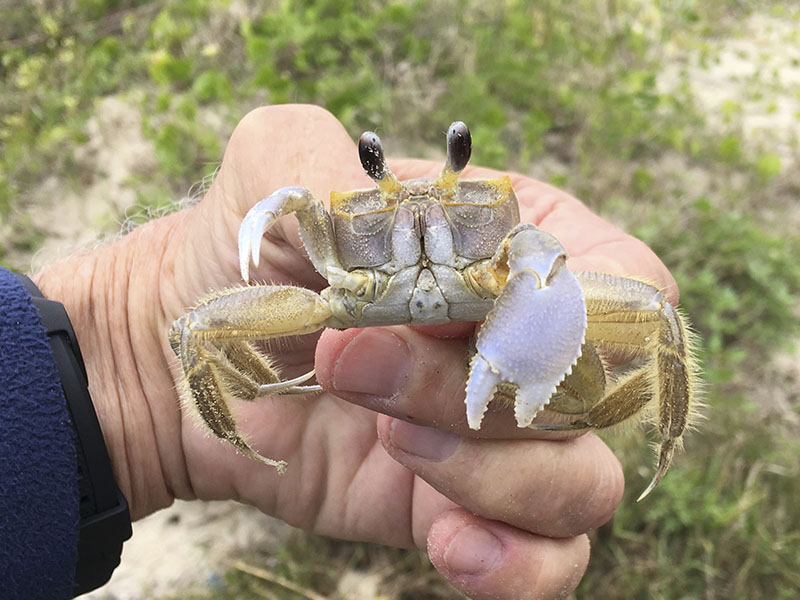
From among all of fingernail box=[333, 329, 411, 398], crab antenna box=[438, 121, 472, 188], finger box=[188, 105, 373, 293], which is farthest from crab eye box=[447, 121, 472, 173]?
fingernail box=[333, 329, 411, 398]

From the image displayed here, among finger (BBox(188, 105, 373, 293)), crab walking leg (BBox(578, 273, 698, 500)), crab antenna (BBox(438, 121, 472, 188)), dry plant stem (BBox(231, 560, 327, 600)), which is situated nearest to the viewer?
crab walking leg (BBox(578, 273, 698, 500))

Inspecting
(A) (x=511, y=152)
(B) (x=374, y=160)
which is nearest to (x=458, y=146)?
(B) (x=374, y=160)

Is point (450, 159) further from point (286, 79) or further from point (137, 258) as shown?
point (286, 79)

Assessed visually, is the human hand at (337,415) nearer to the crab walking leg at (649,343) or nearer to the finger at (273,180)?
the finger at (273,180)

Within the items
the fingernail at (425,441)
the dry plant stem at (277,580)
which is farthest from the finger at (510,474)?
the dry plant stem at (277,580)

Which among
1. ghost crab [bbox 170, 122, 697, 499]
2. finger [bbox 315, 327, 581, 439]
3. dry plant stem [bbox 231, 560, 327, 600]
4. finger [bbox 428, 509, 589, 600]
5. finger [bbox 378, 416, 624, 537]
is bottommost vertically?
dry plant stem [bbox 231, 560, 327, 600]

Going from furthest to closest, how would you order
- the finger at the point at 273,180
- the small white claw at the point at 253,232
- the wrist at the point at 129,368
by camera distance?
1. the wrist at the point at 129,368
2. the finger at the point at 273,180
3. the small white claw at the point at 253,232

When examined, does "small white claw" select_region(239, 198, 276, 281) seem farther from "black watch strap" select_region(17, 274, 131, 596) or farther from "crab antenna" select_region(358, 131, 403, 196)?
"black watch strap" select_region(17, 274, 131, 596)

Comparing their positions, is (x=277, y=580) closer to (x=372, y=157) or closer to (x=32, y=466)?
(x=32, y=466)
